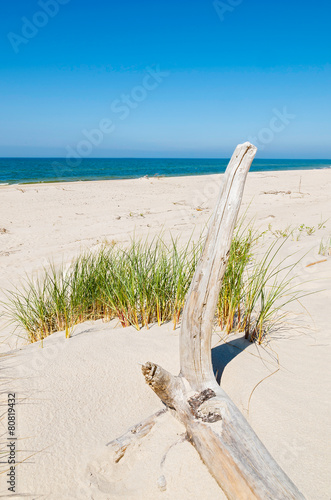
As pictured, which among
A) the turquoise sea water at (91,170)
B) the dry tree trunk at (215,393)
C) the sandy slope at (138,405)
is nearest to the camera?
the dry tree trunk at (215,393)

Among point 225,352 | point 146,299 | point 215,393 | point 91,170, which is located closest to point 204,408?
point 215,393

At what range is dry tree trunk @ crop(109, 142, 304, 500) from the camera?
1.48 metres

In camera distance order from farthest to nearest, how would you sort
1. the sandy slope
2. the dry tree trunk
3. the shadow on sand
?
1. the shadow on sand
2. the sandy slope
3. the dry tree trunk

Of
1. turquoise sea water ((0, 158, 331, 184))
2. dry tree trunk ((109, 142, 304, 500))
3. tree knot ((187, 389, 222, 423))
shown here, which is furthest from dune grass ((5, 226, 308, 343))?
turquoise sea water ((0, 158, 331, 184))

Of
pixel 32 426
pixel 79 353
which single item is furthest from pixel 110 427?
pixel 79 353

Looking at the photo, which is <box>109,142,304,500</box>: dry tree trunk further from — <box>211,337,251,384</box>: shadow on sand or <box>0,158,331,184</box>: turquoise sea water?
<box>0,158,331,184</box>: turquoise sea water

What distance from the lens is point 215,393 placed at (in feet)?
5.91

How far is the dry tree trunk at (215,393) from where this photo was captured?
148 cm

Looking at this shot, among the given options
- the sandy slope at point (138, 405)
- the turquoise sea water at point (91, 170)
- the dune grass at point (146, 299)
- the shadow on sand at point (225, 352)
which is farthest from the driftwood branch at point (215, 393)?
the turquoise sea water at point (91, 170)

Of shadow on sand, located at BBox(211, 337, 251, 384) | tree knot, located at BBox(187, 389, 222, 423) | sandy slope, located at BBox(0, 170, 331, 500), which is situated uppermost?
tree knot, located at BBox(187, 389, 222, 423)

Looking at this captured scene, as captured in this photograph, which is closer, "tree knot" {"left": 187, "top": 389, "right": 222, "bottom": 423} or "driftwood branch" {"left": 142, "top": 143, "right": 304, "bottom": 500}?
"driftwood branch" {"left": 142, "top": 143, "right": 304, "bottom": 500}

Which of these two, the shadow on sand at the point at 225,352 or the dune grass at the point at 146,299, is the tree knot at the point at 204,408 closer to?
the shadow on sand at the point at 225,352

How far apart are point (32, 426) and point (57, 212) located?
836 cm

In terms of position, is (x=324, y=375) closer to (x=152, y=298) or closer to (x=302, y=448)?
(x=302, y=448)
